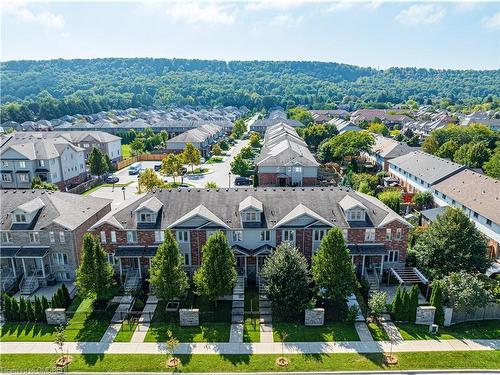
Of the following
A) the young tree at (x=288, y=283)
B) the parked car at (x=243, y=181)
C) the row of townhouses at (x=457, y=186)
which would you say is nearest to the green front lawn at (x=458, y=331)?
the young tree at (x=288, y=283)

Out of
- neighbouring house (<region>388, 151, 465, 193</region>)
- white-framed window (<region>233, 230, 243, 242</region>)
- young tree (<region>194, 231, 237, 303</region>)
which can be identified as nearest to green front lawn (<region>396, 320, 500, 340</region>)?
young tree (<region>194, 231, 237, 303</region>)

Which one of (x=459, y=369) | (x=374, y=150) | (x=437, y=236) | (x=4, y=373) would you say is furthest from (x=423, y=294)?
(x=374, y=150)

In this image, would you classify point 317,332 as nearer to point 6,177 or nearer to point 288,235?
point 288,235

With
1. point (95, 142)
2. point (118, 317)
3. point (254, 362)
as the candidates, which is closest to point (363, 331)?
point (254, 362)

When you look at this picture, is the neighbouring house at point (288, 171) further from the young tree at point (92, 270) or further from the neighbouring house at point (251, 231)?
the young tree at point (92, 270)

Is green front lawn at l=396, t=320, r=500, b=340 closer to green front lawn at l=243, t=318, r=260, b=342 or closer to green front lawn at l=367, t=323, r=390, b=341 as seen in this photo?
green front lawn at l=367, t=323, r=390, b=341
